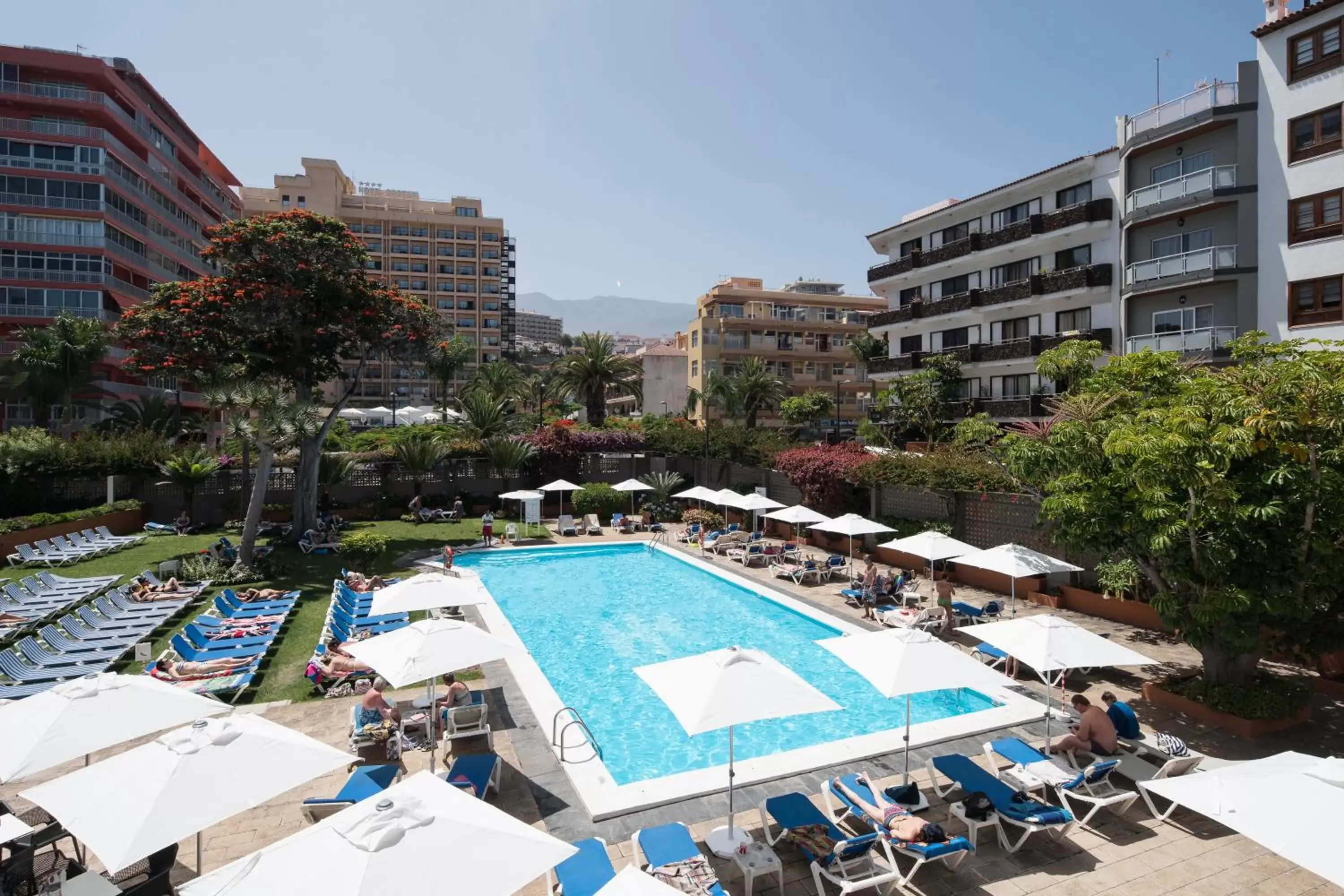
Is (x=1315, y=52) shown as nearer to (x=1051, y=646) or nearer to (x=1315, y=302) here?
(x=1315, y=302)

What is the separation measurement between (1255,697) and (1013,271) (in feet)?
93.4

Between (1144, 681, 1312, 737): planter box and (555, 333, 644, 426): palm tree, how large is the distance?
4229 centimetres

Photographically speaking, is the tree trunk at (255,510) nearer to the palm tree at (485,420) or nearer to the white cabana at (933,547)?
the palm tree at (485,420)

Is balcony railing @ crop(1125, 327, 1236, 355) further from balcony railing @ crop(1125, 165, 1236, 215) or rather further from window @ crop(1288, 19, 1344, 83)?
window @ crop(1288, 19, 1344, 83)

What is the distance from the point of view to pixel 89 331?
3991cm

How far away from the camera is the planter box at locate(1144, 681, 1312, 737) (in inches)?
384

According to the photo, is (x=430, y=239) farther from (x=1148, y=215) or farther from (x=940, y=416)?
(x=1148, y=215)

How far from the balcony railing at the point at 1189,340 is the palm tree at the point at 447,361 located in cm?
2492

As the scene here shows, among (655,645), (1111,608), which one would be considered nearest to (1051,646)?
(1111,608)

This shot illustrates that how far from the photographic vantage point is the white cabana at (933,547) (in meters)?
16.3

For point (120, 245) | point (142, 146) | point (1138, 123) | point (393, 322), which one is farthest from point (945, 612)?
point (142, 146)

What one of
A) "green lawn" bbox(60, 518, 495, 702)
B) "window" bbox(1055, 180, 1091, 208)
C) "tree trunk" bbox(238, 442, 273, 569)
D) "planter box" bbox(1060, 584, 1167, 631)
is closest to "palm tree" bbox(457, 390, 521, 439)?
"green lawn" bbox(60, 518, 495, 702)

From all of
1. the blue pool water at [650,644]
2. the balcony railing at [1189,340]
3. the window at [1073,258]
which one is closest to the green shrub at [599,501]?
the blue pool water at [650,644]

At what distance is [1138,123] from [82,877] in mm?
36073
